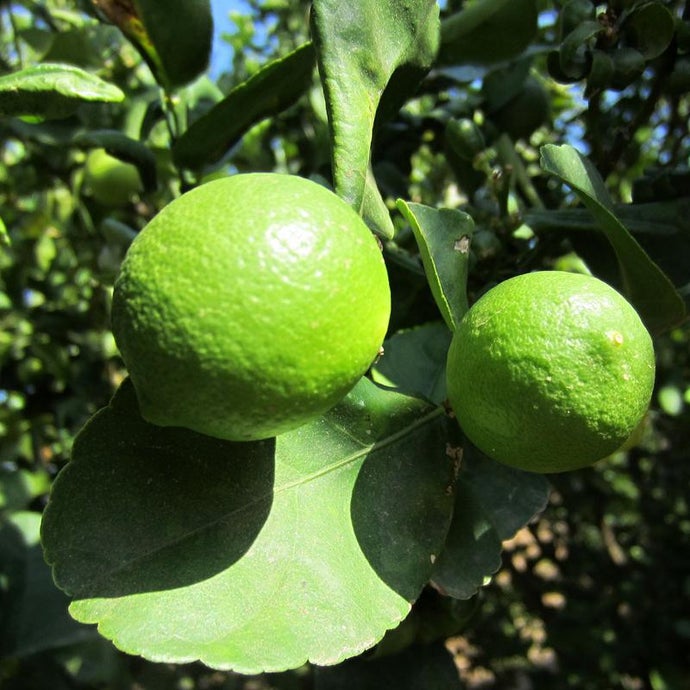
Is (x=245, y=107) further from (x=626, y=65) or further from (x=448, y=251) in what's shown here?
(x=626, y=65)

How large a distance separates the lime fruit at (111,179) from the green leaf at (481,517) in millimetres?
1033

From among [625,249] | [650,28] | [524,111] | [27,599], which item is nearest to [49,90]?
[625,249]

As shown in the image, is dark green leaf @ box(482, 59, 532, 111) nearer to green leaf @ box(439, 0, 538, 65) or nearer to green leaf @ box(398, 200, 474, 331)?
green leaf @ box(439, 0, 538, 65)

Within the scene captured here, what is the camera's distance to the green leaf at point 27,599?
1.69 metres

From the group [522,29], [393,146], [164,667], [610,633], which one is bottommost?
[610,633]

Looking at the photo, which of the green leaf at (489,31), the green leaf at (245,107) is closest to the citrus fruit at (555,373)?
the green leaf at (245,107)

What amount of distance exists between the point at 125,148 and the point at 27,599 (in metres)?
1.12

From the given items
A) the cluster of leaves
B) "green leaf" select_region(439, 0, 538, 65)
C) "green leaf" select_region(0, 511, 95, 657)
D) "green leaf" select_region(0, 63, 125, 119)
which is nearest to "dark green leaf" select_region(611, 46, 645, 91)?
the cluster of leaves

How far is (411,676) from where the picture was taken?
1146 mm

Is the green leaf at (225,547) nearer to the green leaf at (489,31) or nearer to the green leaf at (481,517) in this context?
the green leaf at (481,517)

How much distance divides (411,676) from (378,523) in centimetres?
46

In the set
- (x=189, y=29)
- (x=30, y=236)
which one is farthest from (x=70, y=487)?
(x=30, y=236)

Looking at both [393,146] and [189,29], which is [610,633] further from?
[189,29]

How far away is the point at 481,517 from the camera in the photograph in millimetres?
937
